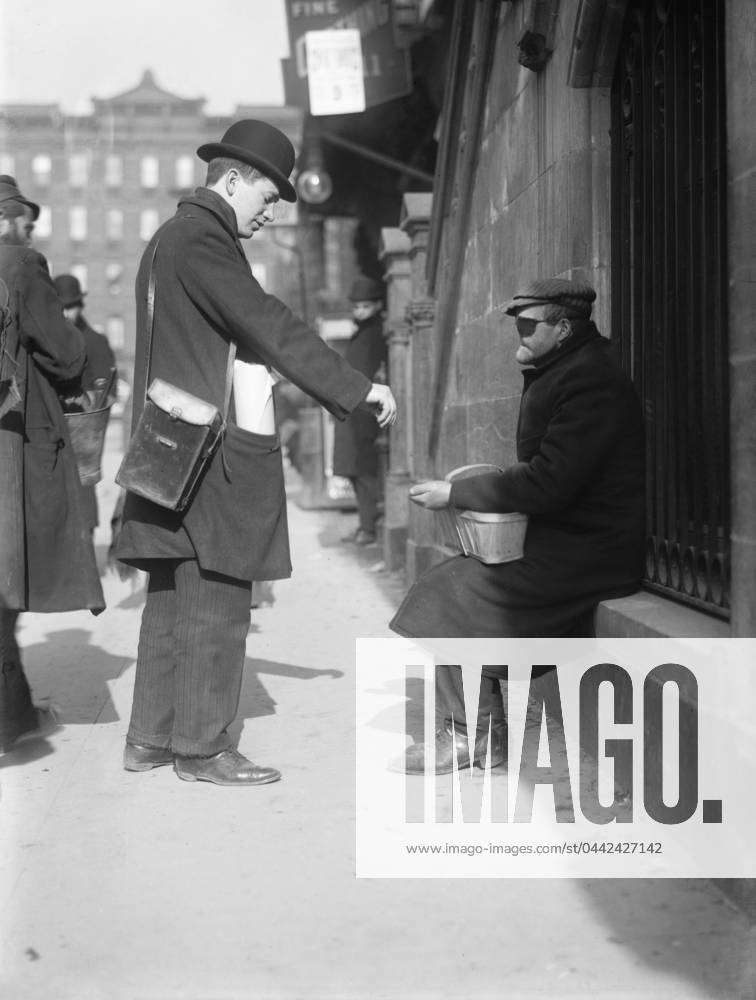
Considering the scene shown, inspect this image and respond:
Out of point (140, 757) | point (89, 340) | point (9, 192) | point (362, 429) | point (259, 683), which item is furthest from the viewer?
point (362, 429)

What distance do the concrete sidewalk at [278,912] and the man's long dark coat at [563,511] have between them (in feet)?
2.33

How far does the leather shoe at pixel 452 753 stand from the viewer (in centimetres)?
414

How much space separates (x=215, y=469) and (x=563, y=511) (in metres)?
1.09

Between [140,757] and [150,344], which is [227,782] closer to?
[140,757]

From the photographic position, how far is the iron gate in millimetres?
3707

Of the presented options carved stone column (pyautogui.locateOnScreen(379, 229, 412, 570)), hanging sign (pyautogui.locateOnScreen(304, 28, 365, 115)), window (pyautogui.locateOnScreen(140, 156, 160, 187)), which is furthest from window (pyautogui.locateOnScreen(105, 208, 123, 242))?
carved stone column (pyautogui.locateOnScreen(379, 229, 412, 570))

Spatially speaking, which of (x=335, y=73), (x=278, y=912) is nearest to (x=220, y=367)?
(x=278, y=912)

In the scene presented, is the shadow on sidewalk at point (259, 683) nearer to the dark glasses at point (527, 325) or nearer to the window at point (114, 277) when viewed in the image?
the dark glasses at point (527, 325)

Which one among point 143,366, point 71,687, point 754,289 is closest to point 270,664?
point 71,687

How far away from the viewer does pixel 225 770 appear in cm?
411

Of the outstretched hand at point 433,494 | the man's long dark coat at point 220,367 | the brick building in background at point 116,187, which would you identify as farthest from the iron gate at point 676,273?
the brick building in background at point 116,187

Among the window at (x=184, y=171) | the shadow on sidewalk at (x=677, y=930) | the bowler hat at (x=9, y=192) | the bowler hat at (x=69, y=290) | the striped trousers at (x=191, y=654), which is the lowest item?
the shadow on sidewalk at (x=677, y=930)

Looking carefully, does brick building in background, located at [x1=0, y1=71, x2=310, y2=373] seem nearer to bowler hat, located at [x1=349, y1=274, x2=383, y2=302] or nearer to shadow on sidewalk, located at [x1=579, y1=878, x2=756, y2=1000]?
bowler hat, located at [x1=349, y1=274, x2=383, y2=302]

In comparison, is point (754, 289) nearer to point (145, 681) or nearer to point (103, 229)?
point (145, 681)
